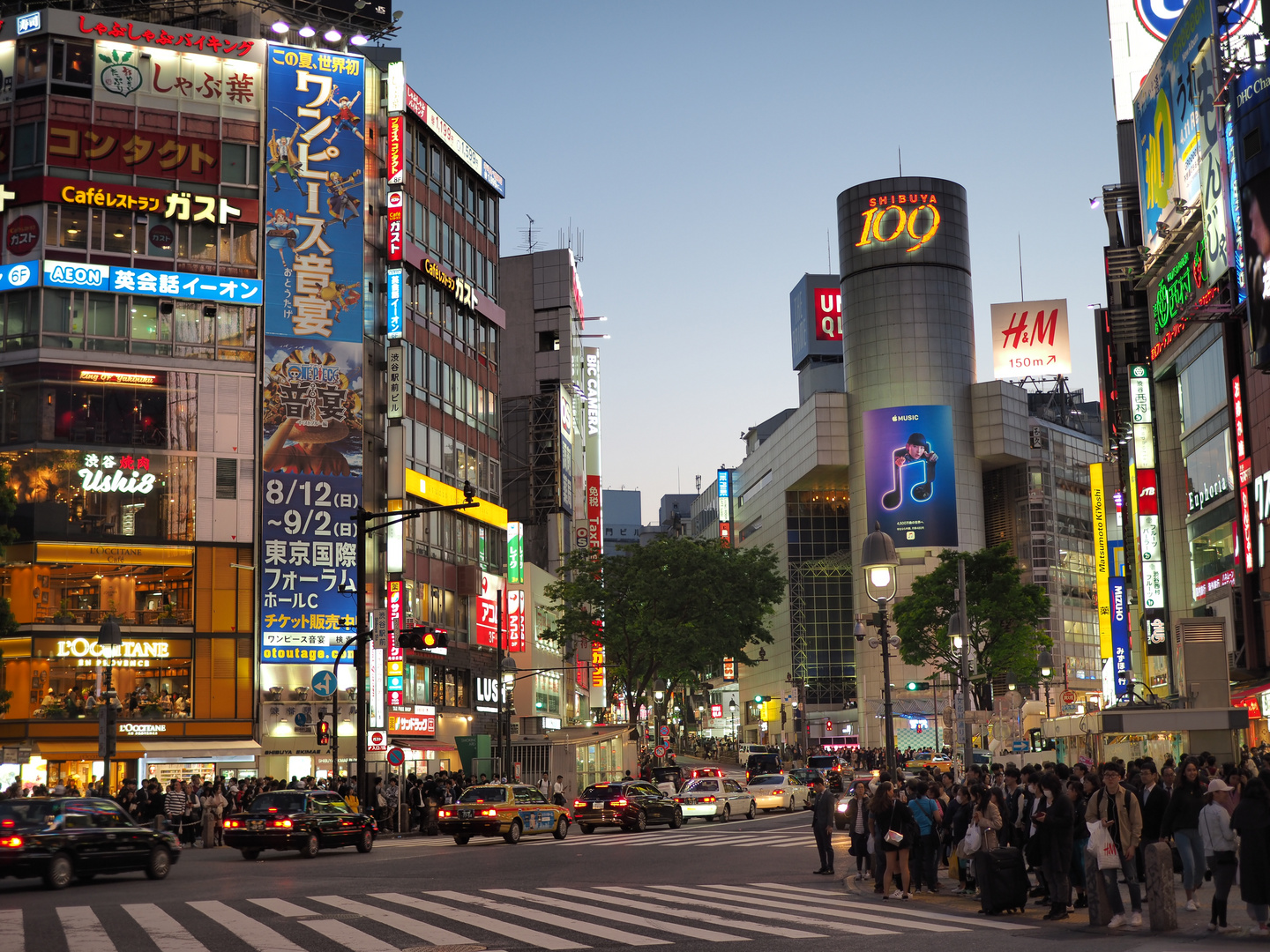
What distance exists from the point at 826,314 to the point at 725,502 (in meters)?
24.3

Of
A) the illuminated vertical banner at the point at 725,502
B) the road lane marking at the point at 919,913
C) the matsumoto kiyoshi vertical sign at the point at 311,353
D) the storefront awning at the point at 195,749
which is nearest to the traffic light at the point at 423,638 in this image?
the road lane marking at the point at 919,913

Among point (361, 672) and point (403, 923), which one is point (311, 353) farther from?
point (403, 923)

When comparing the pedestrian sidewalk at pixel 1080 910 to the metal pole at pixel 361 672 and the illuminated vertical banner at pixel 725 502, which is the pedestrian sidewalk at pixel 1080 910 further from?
the illuminated vertical banner at pixel 725 502

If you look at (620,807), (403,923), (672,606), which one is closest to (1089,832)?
(403,923)

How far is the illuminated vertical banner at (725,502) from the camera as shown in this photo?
15975 centimetres

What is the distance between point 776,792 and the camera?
181ft

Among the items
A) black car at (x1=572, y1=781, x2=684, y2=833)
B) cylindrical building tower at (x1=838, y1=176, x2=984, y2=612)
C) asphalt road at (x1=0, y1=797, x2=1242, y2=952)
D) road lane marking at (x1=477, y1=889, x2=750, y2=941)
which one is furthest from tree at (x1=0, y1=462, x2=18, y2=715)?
cylindrical building tower at (x1=838, y1=176, x2=984, y2=612)

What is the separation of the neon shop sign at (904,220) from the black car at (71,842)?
110138mm

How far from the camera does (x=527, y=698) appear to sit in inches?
3322

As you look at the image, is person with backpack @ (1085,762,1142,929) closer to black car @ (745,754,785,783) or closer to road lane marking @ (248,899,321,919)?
road lane marking @ (248,899,321,919)

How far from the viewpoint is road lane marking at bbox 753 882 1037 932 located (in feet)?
57.8

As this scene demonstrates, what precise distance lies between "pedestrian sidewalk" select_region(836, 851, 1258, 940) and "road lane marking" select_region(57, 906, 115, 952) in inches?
406

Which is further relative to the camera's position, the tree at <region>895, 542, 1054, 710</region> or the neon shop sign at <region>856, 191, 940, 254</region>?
the neon shop sign at <region>856, 191, 940, 254</region>

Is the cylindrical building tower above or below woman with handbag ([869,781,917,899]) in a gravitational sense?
above
